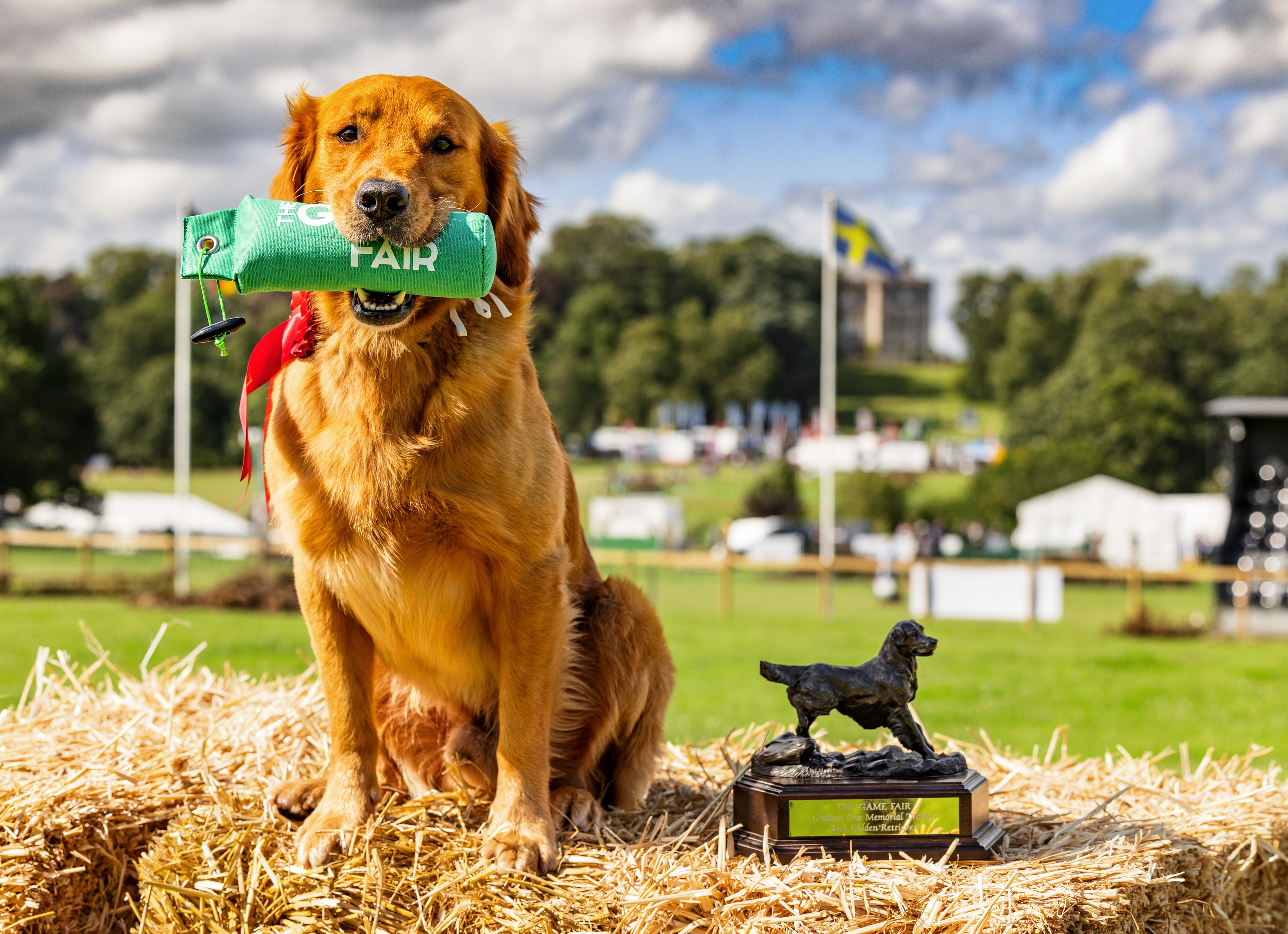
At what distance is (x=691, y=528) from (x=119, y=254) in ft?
124

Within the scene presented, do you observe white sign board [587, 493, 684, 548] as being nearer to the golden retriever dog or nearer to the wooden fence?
the wooden fence

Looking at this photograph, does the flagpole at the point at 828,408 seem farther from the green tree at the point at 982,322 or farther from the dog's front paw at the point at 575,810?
the green tree at the point at 982,322

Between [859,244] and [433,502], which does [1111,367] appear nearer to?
[859,244]

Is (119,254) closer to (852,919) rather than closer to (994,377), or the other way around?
(994,377)

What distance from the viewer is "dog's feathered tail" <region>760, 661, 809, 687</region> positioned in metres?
3.30

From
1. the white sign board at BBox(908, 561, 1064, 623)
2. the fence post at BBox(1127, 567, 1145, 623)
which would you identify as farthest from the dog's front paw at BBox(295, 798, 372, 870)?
the fence post at BBox(1127, 567, 1145, 623)

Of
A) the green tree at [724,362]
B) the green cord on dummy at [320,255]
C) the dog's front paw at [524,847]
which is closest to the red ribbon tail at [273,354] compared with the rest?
the green cord on dummy at [320,255]

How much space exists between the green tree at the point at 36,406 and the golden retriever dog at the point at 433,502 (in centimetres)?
2539

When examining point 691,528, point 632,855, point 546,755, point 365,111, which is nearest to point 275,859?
point 546,755

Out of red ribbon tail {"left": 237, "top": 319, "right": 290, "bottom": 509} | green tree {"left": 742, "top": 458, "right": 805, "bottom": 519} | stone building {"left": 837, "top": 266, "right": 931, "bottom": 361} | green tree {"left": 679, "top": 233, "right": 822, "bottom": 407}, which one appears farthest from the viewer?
stone building {"left": 837, "top": 266, "right": 931, "bottom": 361}

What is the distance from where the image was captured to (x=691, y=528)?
40.6 m

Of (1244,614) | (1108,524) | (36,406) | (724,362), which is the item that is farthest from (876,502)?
(724,362)

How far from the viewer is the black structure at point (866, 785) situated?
326 centimetres

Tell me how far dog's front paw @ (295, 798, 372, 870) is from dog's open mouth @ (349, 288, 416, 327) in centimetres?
152
